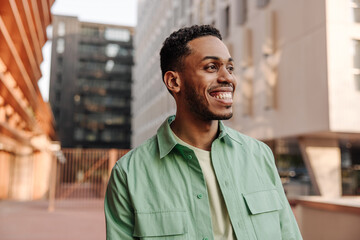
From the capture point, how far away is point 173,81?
200 cm

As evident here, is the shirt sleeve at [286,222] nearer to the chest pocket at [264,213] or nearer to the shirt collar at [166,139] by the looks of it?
the chest pocket at [264,213]

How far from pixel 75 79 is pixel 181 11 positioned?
42050 mm

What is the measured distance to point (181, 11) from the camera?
32.4m

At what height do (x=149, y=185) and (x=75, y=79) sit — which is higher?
(x=75, y=79)

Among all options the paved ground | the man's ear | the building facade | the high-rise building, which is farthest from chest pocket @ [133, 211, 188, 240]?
the high-rise building

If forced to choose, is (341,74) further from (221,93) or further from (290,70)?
(221,93)

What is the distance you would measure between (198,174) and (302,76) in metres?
14.7

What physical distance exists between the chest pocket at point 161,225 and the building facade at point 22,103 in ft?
26.9

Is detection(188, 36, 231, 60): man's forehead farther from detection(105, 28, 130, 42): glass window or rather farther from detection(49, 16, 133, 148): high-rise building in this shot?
detection(105, 28, 130, 42): glass window

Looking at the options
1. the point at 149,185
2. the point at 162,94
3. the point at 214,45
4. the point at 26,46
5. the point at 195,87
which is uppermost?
the point at 162,94

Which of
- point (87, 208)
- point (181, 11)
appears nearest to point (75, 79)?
point (181, 11)

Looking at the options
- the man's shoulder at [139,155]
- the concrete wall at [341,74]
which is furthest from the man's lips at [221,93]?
the concrete wall at [341,74]

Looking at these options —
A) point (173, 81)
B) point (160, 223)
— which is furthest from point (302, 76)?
point (160, 223)

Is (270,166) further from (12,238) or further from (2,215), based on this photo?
(2,215)
